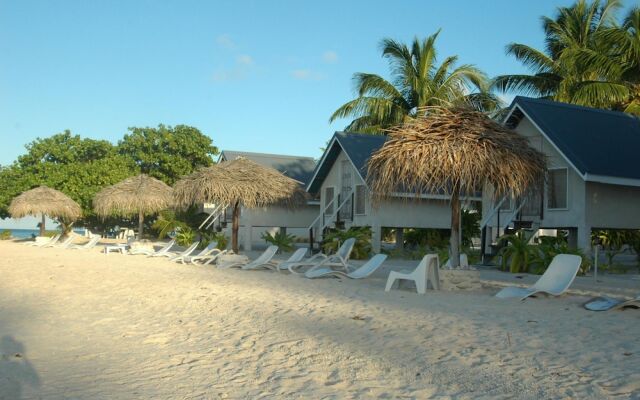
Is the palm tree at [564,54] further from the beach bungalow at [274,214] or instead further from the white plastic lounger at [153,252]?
the white plastic lounger at [153,252]

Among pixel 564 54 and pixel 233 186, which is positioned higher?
pixel 564 54

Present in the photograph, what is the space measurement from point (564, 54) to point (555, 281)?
18.9 meters

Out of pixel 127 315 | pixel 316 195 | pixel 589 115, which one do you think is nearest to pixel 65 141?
pixel 316 195

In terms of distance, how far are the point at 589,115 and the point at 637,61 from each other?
568cm

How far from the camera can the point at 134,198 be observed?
1105 inches

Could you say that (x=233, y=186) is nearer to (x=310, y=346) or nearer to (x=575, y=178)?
(x=575, y=178)

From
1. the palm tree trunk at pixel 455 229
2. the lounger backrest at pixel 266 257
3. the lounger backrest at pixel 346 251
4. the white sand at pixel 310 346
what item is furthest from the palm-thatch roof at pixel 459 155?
the lounger backrest at pixel 266 257

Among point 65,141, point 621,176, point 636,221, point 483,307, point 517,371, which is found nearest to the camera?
point 517,371

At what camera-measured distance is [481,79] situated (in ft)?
100

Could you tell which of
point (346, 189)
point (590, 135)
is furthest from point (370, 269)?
point (346, 189)

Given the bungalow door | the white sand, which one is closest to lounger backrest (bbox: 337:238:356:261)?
the white sand

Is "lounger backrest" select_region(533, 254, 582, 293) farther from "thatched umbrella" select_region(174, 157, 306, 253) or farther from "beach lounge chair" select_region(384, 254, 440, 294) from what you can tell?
"thatched umbrella" select_region(174, 157, 306, 253)

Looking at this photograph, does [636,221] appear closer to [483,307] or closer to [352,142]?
[352,142]

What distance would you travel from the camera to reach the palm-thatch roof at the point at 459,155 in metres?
11.4
